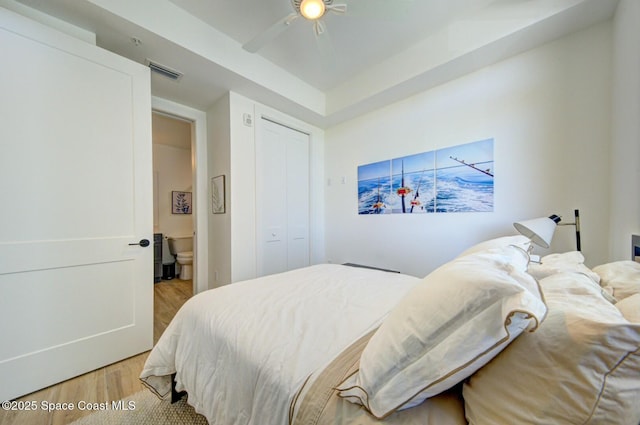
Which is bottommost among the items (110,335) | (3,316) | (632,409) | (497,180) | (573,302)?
(110,335)

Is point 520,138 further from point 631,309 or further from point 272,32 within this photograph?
point 272,32

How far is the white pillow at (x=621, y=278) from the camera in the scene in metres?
0.77

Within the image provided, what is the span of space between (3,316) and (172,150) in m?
4.00

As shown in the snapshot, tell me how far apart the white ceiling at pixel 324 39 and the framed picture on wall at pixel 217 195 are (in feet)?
3.20

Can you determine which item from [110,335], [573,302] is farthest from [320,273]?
[110,335]

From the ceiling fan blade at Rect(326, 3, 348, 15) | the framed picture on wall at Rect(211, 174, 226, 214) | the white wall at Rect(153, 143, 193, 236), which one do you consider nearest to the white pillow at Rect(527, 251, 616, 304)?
the ceiling fan blade at Rect(326, 3, 348, 15)

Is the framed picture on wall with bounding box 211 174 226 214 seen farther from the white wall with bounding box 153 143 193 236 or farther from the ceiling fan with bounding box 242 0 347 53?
the white wall with bounding box 153 143 193 236

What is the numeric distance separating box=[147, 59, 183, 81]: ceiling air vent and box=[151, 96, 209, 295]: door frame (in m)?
0.64

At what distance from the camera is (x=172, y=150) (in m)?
4.80

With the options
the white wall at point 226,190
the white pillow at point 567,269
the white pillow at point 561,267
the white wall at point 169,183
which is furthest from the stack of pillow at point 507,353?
the white wall at point 169,183

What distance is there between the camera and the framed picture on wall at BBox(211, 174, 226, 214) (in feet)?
9.16

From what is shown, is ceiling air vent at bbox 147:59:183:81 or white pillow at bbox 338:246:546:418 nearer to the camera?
white pillow at bbox 338:246:546:418

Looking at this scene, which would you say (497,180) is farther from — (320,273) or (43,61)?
(43,61)

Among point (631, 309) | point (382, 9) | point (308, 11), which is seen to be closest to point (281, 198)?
point (308, 11)
